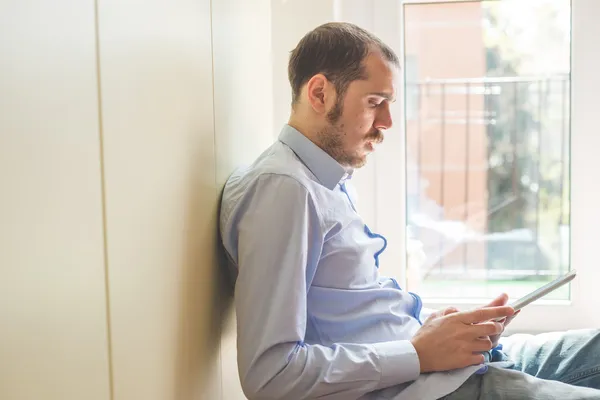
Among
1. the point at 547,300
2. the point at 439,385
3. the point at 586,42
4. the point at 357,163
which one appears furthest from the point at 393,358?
the point at 586,42

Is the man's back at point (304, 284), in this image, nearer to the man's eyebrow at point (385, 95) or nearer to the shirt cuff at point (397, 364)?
the shirt cuff at point (397, 364)

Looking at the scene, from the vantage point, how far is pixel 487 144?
1874 mm

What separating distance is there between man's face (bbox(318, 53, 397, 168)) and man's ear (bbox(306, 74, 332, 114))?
0.02 meters

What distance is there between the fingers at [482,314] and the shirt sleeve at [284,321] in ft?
0.36

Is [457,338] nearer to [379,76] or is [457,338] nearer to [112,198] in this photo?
[379,76]

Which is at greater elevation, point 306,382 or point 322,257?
point 322,257

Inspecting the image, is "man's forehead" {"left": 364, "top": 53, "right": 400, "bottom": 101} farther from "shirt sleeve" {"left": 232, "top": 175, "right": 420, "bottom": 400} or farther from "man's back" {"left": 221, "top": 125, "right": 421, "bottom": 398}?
"shirt sleeve" {"left": 232, "top": 175, "right": 420, "bottom": 400}

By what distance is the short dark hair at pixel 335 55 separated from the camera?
1116 mm

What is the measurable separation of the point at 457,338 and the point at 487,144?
38.0 inches

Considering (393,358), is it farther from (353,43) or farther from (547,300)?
(547,300)

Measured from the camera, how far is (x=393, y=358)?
39.0 inches

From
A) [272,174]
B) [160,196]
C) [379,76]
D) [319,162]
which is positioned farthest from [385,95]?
[160,196]

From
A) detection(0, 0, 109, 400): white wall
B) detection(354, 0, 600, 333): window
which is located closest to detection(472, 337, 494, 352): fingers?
detection(0, 0, 109, 400): white wall

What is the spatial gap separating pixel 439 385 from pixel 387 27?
1120 millimetres
